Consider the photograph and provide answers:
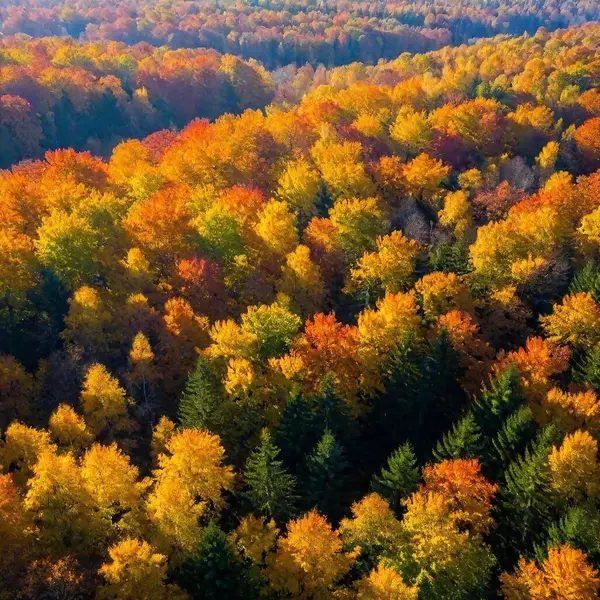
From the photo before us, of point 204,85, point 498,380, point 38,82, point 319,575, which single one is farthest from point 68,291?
point 204,85

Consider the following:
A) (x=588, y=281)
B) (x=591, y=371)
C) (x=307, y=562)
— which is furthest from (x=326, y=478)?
(x=588, y=281)

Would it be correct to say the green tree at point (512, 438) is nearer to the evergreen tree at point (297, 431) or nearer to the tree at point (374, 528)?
the tree at point (374, 528)

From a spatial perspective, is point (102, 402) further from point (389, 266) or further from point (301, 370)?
point (389, 266)

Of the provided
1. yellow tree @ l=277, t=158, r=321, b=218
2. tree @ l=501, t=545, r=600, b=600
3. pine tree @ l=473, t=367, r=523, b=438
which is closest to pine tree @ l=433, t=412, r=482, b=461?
pine tree @ l=473, t=367, r=523, b=438

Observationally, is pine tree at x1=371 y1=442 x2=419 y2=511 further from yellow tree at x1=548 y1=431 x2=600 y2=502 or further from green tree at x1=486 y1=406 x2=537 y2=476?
yellow tree at x1=548 y1=431 x2=600 y2=502

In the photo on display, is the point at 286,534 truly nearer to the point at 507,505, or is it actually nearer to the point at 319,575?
the point at 319,575
